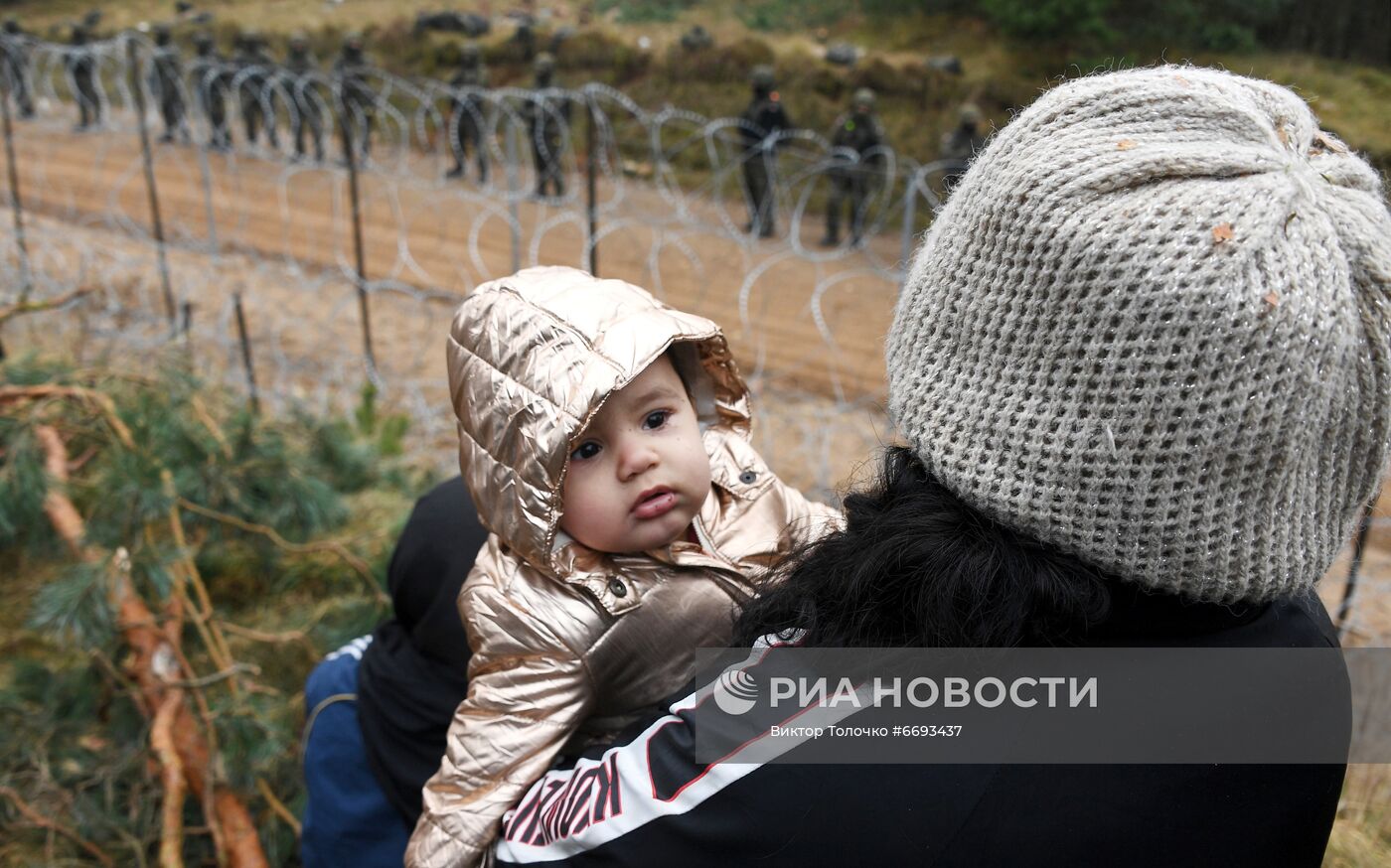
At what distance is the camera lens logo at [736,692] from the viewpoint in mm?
996

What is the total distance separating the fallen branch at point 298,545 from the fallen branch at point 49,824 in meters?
0.69

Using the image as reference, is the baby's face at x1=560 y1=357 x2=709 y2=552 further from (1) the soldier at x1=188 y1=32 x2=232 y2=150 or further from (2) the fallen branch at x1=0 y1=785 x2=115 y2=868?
(1) the soldier at x1=188 y1=32 x2=232 y2=150

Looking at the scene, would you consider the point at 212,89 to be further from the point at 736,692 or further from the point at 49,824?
the point at 736,692

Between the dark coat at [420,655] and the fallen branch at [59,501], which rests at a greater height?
the dark coat at [420,655]

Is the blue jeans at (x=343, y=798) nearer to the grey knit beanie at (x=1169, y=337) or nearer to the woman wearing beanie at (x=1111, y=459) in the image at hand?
the woman wearing beanie at (x=1111, y=459)

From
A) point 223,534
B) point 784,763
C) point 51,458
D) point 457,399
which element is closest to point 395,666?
point 457,399

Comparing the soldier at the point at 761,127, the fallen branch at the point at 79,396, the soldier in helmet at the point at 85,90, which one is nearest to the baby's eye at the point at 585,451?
the fallen branch at the point at 79,396

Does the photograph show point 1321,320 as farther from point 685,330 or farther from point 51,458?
point 51,458

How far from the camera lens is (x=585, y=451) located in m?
1.36

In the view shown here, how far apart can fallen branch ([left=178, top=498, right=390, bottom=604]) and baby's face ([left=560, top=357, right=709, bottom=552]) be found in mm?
1415

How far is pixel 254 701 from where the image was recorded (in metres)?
2.42

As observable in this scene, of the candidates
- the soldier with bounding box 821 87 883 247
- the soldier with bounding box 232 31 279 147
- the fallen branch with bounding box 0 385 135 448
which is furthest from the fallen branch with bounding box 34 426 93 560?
the soldier with bounding box 232 31 279 147

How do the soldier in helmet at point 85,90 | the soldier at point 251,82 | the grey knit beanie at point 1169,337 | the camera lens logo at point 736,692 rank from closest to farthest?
1. the grey knit beanie at point 1169,337
2. the camera lens logo at point 736,692
3. the soldier at point 251,82
4. the soldier in helmet at point 85,90

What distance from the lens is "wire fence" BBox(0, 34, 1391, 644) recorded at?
6.23 meters
